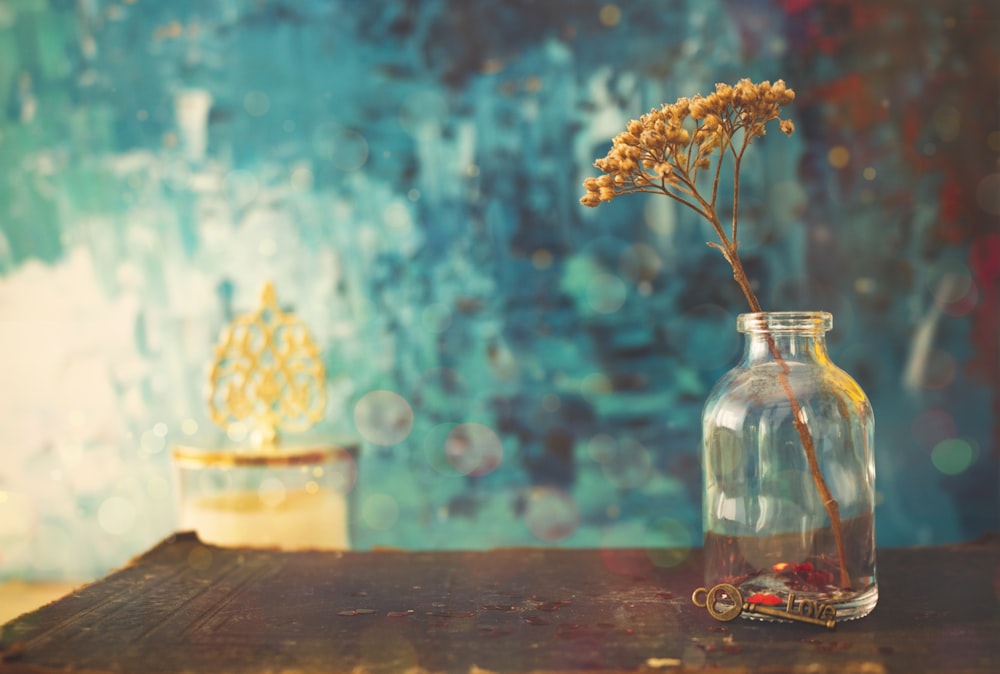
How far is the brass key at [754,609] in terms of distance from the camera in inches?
32.0

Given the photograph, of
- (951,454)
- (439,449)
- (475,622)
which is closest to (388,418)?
(439,449)

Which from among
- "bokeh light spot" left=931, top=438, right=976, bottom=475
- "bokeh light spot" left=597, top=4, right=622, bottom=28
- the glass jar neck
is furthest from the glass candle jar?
"bokeh light spot" left=931, top=438, right=976, bottom=475

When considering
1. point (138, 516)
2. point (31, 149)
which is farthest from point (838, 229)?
point (31, 149)

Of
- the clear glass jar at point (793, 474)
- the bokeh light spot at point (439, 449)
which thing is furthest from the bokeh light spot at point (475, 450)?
the clear glass jar at point (793, 474)

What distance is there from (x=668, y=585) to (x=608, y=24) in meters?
1.28

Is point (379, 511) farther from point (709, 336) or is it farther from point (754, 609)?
point (754, 609)

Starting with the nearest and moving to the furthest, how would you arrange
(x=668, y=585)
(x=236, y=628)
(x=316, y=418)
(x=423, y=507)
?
(x=236, y=628) → (x=668, y=585) → (x=316, y=418) → (x=423, y=507)

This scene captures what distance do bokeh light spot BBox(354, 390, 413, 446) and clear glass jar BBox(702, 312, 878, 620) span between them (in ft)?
3.37

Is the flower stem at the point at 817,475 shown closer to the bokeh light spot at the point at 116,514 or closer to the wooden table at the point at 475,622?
the wooden table at the point at 475,622

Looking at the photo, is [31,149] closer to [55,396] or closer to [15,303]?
[15,303]

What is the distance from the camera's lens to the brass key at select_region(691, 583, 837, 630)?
81cm

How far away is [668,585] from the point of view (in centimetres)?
101

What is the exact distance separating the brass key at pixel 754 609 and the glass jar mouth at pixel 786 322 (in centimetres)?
28

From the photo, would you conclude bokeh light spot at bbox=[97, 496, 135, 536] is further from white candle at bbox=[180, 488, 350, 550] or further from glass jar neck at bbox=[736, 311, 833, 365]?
glass jar neck at bbox=[736, 311, 833, 365]
